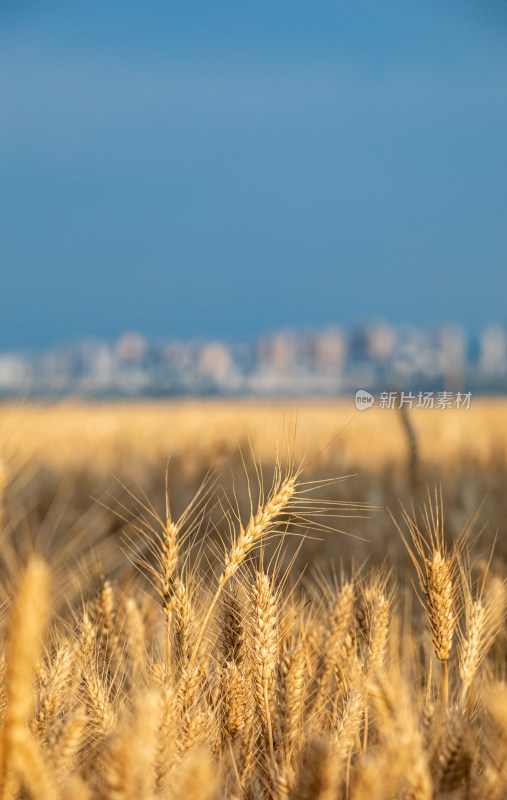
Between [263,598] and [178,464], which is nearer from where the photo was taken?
[263,598]

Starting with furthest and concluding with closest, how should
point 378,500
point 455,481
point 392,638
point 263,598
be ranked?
point 455,481
point 378,500
point 392,638
point 263,598

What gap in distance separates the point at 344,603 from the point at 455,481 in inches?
103

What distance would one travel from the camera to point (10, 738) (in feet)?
2.30

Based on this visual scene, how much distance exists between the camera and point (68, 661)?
3.42 ft

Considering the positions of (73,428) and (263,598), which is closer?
(263,598)

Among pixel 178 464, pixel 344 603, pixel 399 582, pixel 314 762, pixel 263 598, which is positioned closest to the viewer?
pixel 314 762

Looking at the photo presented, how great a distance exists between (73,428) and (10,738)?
679 cm

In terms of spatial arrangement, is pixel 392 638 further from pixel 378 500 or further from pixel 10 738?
pixel 378 500

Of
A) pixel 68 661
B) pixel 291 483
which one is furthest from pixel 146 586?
pixel 291 483

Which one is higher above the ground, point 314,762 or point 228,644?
point 314,762

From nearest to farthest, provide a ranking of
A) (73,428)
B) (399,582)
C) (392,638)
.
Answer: (392,638) → (399,582) → (73,428)

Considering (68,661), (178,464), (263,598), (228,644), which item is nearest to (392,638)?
(228,644)

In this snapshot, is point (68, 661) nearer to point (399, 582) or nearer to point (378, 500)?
point (399, 582)

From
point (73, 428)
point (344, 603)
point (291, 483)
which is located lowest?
point (73, 428)
